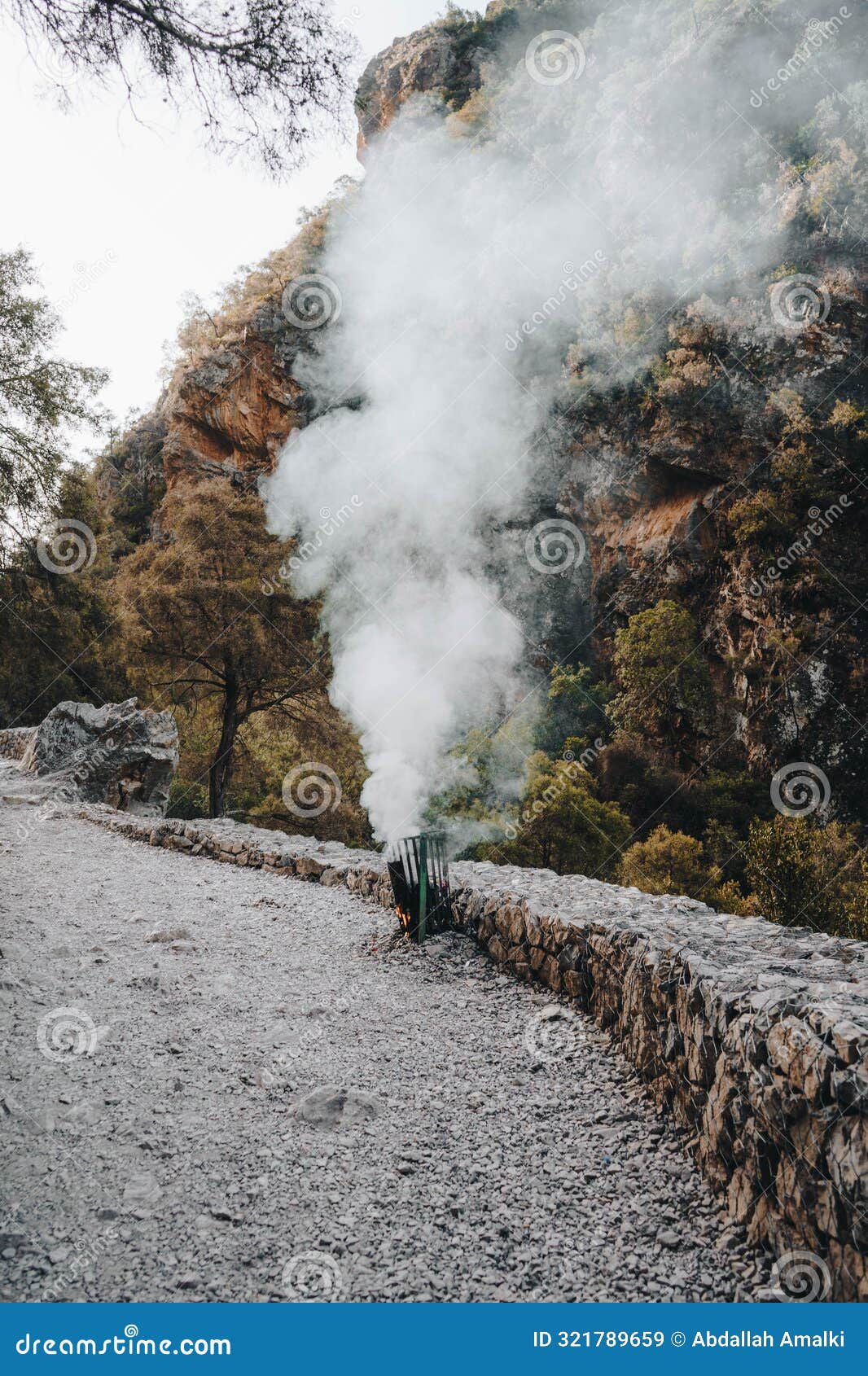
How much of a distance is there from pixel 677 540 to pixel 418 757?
16.6 meters

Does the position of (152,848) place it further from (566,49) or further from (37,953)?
(566,49)

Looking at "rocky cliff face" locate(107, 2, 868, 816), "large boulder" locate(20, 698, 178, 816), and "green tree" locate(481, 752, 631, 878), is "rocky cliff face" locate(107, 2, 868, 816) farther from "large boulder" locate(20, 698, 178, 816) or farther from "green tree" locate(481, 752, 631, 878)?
"large boulder" locate(20, 698, 178, 816)

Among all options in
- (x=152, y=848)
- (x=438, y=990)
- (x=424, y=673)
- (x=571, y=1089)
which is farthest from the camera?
(x=424, y=673)

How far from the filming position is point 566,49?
3894 centimetres

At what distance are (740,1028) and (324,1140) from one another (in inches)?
66.2

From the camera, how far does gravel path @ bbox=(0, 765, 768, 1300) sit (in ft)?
7.55

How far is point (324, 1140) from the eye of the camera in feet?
9.93

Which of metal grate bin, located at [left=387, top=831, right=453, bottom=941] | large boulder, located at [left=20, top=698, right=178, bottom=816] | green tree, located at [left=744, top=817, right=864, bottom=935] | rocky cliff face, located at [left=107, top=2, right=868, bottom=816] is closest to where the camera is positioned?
metal grate bin, located at [left=387, top=831, right=453, bottom=941]

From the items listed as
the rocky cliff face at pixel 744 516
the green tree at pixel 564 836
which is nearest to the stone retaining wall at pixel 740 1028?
the green tree at pixel 564 836

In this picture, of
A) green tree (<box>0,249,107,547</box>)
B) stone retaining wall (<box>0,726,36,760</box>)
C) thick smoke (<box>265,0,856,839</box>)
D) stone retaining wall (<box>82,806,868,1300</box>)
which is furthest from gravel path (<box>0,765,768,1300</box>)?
thick smoke (<box>265,0,856,839</box>)

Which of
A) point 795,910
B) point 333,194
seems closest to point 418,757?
point 795,910

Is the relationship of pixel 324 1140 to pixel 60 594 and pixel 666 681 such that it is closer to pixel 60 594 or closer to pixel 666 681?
pixel 60 594

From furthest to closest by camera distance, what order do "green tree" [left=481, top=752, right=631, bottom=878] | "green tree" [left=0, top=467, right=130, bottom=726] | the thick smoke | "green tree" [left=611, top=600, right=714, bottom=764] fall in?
the thick smoke, "green tree" [left=611, top=600, right=714, bottom=764], "green tree" [left=481, top=752, right=631, bottom=878], "green tree" [left=0, top=467, right=130, bottom=726]

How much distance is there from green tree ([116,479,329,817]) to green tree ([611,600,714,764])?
1684 cm
